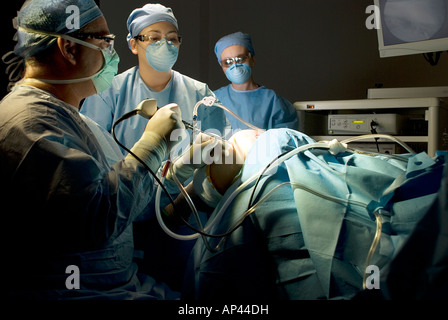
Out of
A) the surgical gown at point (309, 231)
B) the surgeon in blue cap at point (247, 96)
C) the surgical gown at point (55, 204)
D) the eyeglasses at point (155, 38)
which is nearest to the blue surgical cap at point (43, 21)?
the surgical gown at point (55, 204)

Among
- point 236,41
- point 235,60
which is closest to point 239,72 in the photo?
point 235,60

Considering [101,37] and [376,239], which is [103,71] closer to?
[101,37]

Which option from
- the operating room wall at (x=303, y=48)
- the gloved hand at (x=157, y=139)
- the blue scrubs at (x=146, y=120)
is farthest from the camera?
the operating room wall at (x=303, y=48)

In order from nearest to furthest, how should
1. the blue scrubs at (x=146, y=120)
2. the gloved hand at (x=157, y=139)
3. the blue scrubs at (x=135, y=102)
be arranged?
1. the gloved hand at (x=157, y=139)
2. the blue scrubs at (x=146, y=120)
3. the blue scrubs at (x=135, y=102)

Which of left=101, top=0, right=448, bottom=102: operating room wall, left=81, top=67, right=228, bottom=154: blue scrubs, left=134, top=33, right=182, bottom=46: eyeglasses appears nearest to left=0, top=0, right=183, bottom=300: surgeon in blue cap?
left=81, top=67, right=228, bottom=154: blue scrubs

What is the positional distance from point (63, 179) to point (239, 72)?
195 centimetres

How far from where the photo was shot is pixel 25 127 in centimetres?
89

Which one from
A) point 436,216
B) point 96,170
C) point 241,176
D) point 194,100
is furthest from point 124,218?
point 194,100

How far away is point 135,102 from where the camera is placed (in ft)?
6.40

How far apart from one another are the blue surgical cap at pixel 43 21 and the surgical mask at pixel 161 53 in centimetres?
77

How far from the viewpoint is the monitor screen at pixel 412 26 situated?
2137mm

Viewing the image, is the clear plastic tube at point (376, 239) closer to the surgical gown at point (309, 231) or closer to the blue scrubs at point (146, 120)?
the surgical gown at point (309, 231)

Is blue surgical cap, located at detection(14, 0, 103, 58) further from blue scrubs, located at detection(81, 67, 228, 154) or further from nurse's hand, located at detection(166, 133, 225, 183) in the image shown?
blue scrubs, located at detection(81, 67, 228, 154)

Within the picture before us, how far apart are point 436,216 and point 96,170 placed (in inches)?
27.1
